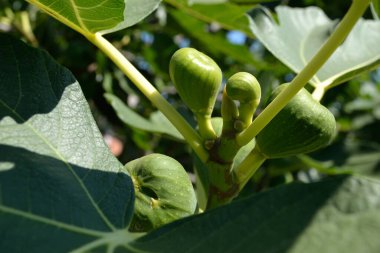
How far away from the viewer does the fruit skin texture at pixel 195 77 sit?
826 mm

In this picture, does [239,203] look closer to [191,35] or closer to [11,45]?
[11,45]

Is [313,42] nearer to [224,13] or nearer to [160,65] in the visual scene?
[224,13]

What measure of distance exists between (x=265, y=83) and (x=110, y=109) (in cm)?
110

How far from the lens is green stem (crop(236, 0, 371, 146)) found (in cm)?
74

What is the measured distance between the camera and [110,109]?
233cm

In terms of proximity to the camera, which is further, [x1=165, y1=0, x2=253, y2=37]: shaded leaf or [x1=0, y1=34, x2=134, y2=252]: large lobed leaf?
[x1=165, y1=0, x2=253, y2=37]: shaded leaf

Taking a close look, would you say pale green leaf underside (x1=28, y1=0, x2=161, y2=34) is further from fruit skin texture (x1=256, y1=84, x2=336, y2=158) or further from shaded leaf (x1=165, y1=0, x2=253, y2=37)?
shaded leaf (x1=165, y1=0, x2=253, y2=37)

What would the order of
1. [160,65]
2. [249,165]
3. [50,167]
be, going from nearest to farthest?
[50,167], [249,165], [160,65]

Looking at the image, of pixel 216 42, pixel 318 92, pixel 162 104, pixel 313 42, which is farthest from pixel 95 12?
pixel 216 42

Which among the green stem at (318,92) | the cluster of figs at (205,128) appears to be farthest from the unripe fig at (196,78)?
the green stem at (318,92)

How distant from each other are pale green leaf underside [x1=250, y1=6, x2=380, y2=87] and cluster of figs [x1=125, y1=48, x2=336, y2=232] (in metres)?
0.27

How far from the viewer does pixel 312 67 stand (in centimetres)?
77

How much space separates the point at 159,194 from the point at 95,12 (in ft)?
0.92

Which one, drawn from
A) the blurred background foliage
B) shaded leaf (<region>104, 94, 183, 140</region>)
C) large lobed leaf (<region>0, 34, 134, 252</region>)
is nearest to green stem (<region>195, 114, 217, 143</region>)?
large lobed leaf (<region>0, 34, 134, 252</region>)
